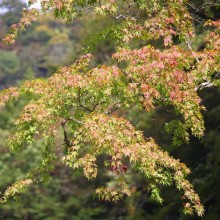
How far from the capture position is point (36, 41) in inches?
2532

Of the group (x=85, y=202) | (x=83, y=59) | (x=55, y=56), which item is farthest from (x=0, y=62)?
(x=83, y=59)

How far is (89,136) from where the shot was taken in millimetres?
5051

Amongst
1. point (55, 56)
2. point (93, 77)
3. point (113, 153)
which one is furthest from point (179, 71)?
point (55, 56)

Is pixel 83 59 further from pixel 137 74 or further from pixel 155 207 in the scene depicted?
pixel 155 207

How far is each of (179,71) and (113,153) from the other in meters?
1.60

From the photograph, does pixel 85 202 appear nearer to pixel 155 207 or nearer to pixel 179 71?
pixel 155 207

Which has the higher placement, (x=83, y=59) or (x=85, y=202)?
(x=83, y=59)

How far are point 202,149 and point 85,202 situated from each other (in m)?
4.48

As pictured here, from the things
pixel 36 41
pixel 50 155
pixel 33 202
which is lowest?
pixel 36 41

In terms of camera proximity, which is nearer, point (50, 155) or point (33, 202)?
point (50, 155)

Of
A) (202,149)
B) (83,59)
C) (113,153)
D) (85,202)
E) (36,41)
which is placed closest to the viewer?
(113,153)

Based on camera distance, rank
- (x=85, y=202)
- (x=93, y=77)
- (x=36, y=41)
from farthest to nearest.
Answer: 1. (x=36, y=41)
2. (x=85, y=202)
3. (x=93, y=77)

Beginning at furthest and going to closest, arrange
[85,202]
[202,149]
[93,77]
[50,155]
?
1. [85,202]
2. [202,149]
3. [50,155]
4. [93,77]

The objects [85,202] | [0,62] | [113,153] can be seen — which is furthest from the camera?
[0,62]
